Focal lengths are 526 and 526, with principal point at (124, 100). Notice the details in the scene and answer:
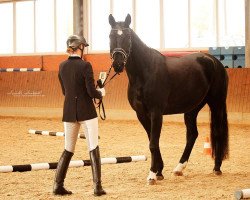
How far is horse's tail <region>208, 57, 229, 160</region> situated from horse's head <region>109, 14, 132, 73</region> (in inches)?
63.8

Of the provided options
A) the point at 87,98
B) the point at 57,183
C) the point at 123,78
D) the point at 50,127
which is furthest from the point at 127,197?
the point at 123,78

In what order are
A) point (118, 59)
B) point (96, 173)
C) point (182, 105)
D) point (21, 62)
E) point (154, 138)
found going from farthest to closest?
point (21, 62) → point (182, 105) → point (154, 138) → point (118, 59) → point (96, 173)

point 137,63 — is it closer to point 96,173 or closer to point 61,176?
point 96,173

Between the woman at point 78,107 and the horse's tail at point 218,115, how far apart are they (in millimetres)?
2184

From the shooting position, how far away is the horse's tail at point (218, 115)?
22.6 feet

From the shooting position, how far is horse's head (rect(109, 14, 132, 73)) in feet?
18.8

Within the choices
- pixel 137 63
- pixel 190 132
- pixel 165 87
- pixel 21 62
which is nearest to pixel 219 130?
pixel 190 132

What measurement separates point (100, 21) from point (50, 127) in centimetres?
973

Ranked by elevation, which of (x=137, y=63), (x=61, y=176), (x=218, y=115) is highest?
(x=137, y=63)

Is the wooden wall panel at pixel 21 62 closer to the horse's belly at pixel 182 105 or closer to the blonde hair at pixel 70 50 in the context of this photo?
the horse's belly at pixel 182 105

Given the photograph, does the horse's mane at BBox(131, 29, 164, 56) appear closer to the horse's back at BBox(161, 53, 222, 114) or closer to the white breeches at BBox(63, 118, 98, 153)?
the horse's back at BBox(161, 53, 222, 114)

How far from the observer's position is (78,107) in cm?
525

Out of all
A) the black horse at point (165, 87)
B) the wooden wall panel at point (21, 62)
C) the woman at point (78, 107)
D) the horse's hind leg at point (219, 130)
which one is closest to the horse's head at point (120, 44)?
the black horse at point (165, 87)

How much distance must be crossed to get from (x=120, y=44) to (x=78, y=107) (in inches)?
38.9
